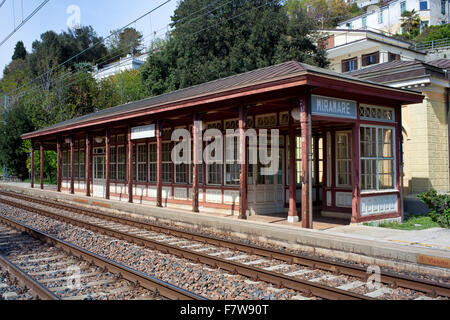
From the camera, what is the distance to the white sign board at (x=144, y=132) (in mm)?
14000

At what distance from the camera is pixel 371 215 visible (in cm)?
1029

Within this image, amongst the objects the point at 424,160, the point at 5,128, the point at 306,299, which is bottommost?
the point at 306,299

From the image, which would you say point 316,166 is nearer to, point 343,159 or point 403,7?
point 343,159

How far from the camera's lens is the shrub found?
998 centimetres

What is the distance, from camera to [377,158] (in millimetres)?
10719

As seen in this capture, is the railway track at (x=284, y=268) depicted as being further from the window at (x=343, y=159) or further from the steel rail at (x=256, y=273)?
the window at (x=343, y=159)

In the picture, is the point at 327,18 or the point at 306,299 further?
the point at 327,18

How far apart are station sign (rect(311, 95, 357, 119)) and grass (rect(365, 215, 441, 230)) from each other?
9.91 ft

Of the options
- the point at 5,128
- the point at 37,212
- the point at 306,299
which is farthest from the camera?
the point at 5,128

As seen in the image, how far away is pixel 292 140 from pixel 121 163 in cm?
1043

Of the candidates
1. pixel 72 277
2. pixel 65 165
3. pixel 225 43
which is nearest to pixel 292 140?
pixel 72 277

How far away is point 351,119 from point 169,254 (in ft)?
18.3
